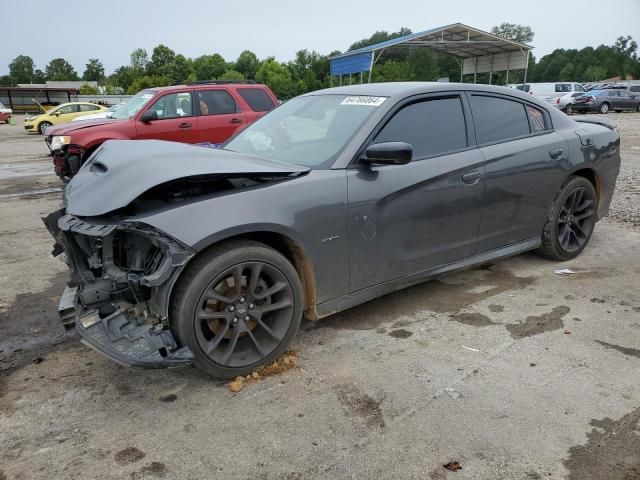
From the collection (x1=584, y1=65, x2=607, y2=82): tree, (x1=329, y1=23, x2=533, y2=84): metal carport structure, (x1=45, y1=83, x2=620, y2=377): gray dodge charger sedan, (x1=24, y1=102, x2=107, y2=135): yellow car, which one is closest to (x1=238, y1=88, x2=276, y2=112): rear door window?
(x1=45, y1=83, x2=620, y2=377): gray dodge charger sedan

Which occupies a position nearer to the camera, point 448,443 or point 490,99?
point 448,443

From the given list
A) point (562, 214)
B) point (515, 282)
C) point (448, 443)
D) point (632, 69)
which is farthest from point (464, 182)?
point (632, 69)

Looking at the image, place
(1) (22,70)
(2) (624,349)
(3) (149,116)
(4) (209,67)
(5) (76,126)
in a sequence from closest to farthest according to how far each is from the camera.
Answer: (2) (624,349) → (3) (149,116) → (5) (76,126) → (4) (209,67) → (1) (22,70)

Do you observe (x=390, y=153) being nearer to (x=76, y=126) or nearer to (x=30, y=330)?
Answer: (x=30, y=330)

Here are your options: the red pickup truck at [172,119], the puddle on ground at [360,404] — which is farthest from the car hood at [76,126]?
the puddle on ground at [360,404]

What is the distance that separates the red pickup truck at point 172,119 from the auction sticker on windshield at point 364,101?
605cm

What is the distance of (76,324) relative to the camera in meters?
2.88

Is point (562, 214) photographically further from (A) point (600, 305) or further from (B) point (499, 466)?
(B) point (499, 466)

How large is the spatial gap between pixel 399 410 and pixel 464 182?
1.82 m

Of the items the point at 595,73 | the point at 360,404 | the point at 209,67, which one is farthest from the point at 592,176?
the point at 595,73

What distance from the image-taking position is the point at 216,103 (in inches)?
384

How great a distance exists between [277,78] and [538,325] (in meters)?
60.3

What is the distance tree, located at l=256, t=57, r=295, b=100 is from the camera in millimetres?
53031

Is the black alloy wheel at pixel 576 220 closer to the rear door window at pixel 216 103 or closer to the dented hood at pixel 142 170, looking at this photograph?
the dented hood at pixel 142 170
